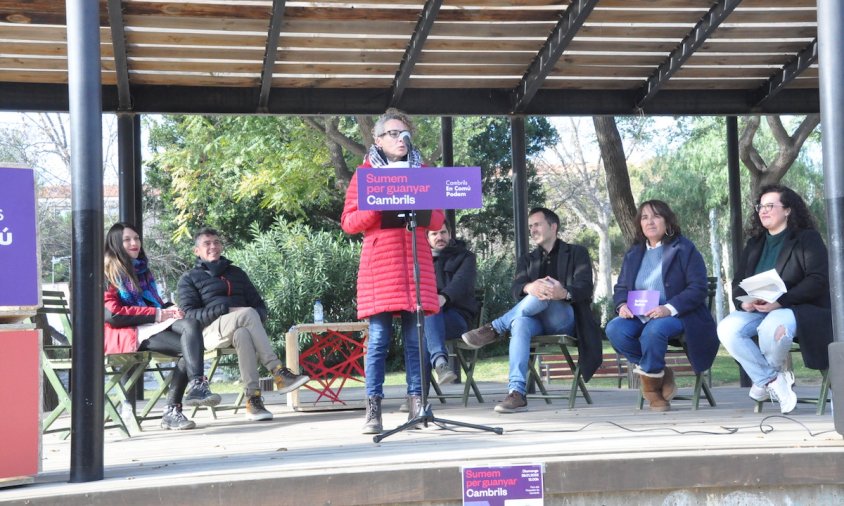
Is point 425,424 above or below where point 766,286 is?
below

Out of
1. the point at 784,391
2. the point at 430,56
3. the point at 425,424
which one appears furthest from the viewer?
the point at 430,56

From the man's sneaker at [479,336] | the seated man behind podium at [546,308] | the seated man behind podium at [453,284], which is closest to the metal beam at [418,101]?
the seated man behind podium at [453,284]

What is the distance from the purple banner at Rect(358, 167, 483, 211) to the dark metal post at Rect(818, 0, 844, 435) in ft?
5.50

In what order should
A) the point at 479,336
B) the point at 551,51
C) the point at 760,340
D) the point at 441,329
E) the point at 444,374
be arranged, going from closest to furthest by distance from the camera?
the point at 760,340
the point at 444,374
the point at 479,336
the point at 441,329
the point at 551,51

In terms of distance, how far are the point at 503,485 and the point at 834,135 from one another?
2291 mm

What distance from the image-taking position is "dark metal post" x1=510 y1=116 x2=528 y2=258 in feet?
27.0

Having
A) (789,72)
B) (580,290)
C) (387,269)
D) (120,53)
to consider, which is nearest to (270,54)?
(120,53)

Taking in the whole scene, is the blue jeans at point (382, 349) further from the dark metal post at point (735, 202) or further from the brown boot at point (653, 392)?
the dark metal post at point (735, 202)

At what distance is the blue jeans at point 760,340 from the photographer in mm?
5926

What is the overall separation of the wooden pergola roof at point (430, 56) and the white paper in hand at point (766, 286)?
227 cm

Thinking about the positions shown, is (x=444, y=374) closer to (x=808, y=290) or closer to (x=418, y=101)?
(x=808, y=290)

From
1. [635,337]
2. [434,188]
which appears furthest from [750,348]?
[434,188]

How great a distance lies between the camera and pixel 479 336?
22.6ft

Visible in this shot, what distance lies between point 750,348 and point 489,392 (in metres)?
3.09
